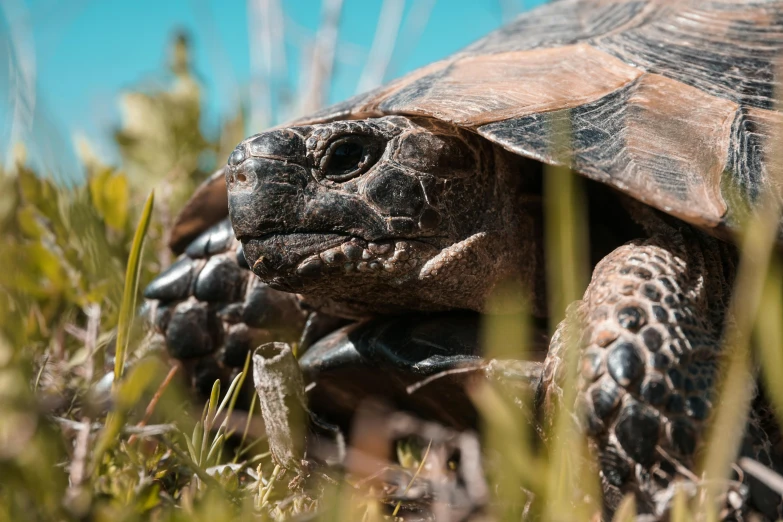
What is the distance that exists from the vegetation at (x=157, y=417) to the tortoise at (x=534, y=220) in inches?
4.1

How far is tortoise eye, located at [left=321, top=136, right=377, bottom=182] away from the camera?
6.52ft

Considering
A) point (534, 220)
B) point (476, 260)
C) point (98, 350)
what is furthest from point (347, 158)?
point (98, 350)

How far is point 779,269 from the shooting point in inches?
77.2

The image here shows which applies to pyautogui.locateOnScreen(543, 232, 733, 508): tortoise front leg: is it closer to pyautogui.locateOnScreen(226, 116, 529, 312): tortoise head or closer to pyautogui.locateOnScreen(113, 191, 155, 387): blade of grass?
pyautogui.locateOnScreen(226, 116, 529, 312): tortoise head

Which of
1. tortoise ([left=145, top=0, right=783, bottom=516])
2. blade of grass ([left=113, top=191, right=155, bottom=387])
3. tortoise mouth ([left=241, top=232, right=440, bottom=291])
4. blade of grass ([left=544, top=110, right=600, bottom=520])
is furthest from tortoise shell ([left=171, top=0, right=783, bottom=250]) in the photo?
blade of grass ([left=113, top=191, right=155, bottom=387])

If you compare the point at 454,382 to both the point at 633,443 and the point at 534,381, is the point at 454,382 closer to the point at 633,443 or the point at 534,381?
the point at 534,381

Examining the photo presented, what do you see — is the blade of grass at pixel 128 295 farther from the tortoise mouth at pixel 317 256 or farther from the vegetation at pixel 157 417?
the tortoise mouth at pixel 317 256

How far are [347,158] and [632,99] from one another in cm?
86

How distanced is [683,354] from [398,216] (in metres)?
0.82

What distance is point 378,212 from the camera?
196 centimetres

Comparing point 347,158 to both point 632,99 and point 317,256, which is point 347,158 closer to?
point 317,256

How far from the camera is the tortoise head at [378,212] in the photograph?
6.25 feet

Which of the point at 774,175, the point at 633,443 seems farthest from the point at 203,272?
the point at 774,175

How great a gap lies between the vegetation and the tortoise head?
19cm
